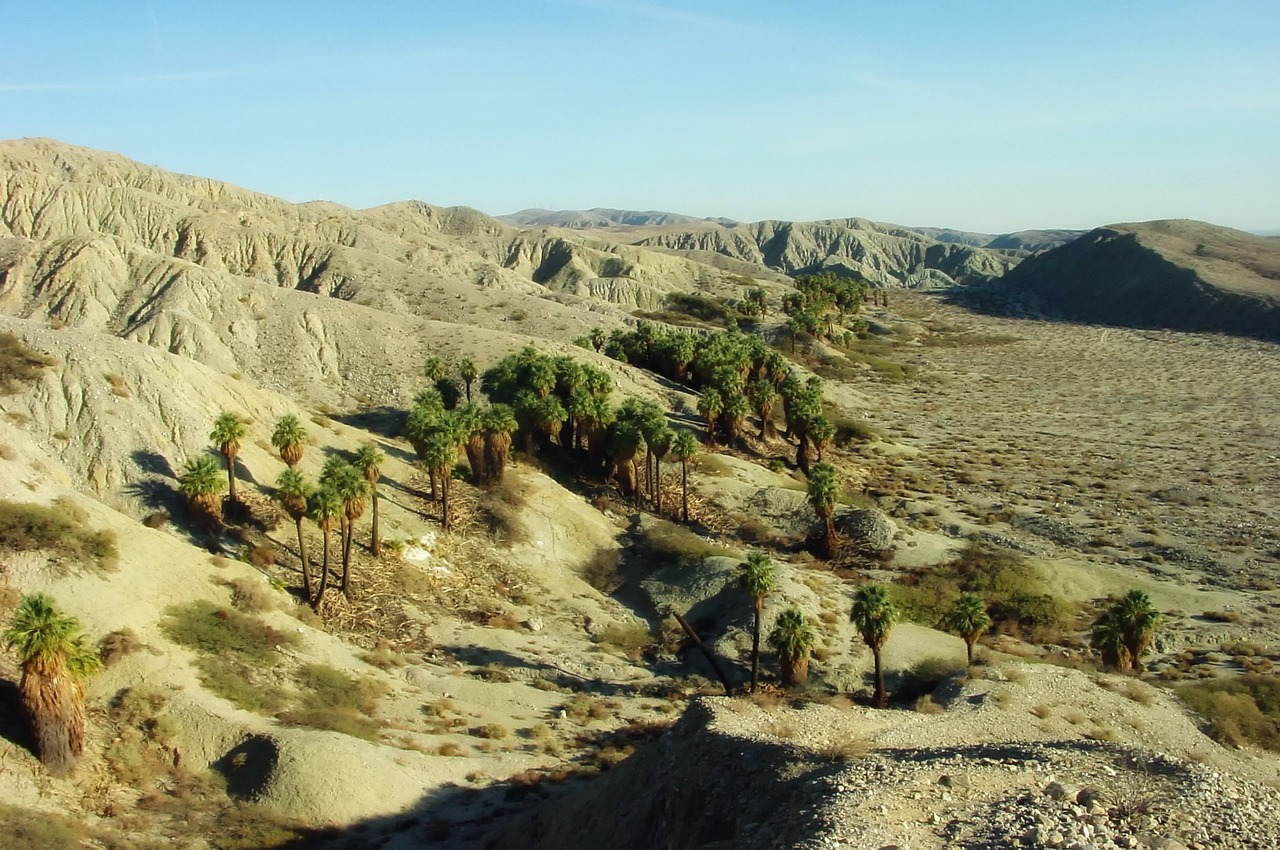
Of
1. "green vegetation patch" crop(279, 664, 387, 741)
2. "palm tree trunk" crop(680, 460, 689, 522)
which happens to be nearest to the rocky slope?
"palm tree trunk" crop(680, 460, 689, 522)

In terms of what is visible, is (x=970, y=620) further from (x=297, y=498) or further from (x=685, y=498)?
(x=297, y=498)

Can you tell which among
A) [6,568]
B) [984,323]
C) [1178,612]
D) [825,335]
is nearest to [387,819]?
[6,568]

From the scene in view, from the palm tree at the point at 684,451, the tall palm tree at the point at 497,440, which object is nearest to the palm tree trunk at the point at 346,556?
the tall palm tree at the point at 497,440

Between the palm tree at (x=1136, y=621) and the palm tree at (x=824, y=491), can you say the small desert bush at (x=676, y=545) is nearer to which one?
the palm tree at (x=824, y=491)

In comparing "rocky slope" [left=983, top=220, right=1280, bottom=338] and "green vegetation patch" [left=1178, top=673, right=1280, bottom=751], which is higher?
"rocky slope" [left=983, top=220, right=1280, bottom=338]

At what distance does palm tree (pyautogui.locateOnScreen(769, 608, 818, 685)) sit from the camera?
4134 centimetres

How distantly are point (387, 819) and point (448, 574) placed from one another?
1936 centimetres

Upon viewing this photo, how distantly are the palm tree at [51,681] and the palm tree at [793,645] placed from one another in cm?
2598

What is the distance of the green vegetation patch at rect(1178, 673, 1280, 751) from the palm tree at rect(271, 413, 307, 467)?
1626 inches

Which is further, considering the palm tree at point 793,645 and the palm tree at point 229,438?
the palm tree at point 229,438

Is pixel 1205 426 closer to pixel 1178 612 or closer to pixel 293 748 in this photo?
pixel 1178 612

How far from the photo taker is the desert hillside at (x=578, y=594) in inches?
1001

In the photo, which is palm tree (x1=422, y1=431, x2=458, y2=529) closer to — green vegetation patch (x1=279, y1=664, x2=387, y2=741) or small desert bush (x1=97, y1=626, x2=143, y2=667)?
green vegetation patch (x1=279, y1=664, x2=387, y2=741)

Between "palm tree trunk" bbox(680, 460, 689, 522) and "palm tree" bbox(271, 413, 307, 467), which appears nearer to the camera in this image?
"palm tree" bbox(271, 413, 307, 467)
